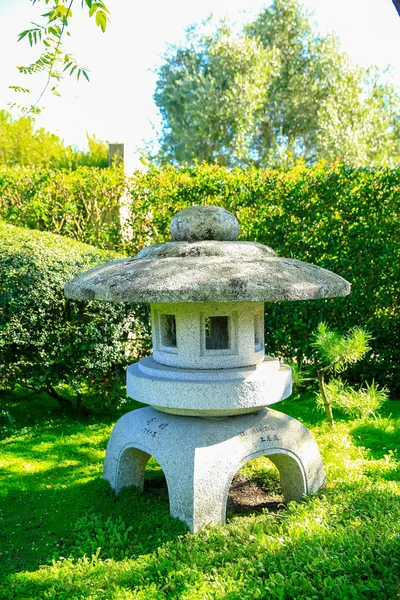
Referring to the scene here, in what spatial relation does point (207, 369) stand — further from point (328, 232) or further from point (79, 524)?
point (328, 232)

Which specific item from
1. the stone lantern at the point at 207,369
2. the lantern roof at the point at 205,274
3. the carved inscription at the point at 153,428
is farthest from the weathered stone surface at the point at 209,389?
the lantern roof at the point at 205,274

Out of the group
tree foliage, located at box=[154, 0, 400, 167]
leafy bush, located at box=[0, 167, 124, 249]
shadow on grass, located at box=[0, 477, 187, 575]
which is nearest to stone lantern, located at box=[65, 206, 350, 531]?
shadow on grass, located at box=[0, 477, 187, 575]

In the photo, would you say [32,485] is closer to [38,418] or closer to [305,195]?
[38,418]

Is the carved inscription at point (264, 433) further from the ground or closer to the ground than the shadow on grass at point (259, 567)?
further from the ground

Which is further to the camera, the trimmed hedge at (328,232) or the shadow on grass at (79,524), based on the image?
the trimmed hedge at (328,232)

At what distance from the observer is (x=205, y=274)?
352cm

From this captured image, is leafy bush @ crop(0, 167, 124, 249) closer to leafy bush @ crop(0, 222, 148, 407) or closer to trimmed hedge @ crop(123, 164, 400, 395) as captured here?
leafy bush @ crop(0, 222, 148, 407)

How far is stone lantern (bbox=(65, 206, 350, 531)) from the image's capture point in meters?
3.55

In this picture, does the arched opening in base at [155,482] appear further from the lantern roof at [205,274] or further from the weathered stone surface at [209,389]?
the lantern roof at [205,274]

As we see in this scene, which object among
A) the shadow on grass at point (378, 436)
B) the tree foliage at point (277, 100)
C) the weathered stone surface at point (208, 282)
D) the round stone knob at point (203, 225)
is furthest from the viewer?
the tree foliage at point (277, 100)

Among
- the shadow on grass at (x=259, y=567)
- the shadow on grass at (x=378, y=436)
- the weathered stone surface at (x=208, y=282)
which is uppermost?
the weathered stone surface at (x=208, y=282)

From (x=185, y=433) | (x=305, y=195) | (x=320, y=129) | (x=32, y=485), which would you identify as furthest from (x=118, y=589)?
(x=320, y=129)

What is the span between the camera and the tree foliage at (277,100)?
23.4m

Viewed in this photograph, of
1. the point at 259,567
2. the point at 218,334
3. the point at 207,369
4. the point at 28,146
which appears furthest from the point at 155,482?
the point at 28,146
